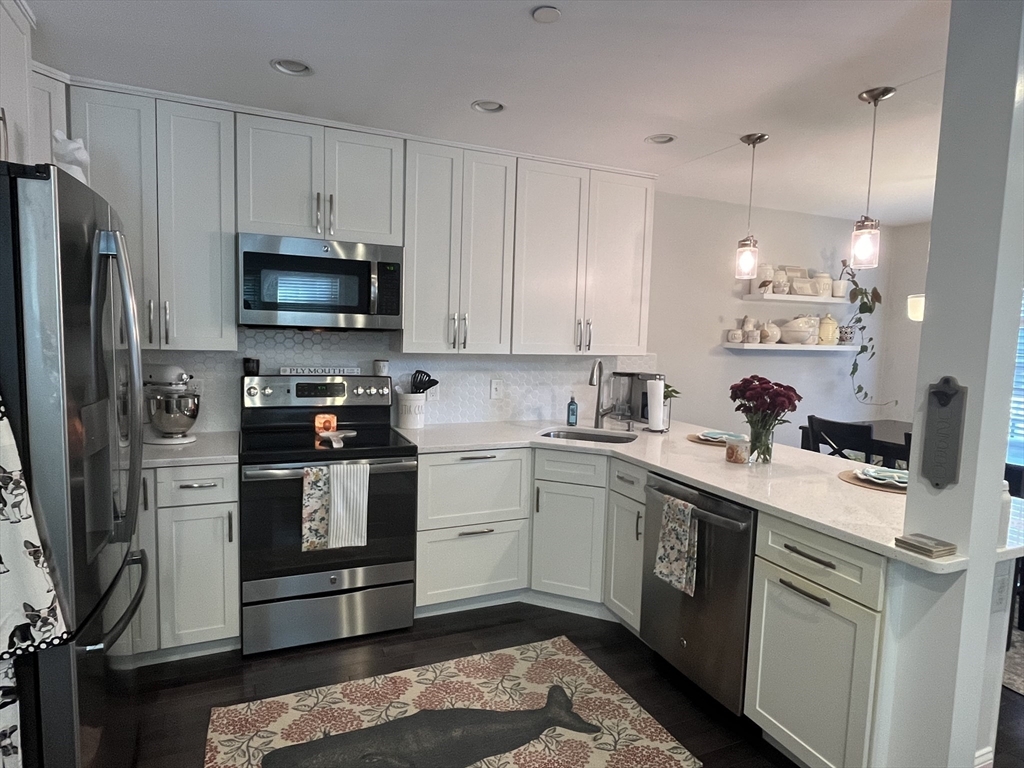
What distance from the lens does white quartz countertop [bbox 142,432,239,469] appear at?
244 centimetres

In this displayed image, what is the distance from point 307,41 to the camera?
2.09 metres

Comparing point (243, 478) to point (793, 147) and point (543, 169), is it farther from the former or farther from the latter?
point (793, 147)

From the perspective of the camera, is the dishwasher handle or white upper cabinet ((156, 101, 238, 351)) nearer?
the dishwasher handle

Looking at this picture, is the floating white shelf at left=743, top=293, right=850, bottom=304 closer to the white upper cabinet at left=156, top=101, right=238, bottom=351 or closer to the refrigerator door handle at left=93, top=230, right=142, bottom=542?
the white upper cabinet at left=156, top=101, right=238, bottom=351

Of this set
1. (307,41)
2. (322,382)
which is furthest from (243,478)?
(307,41)

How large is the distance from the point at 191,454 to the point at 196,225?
3.45 ft

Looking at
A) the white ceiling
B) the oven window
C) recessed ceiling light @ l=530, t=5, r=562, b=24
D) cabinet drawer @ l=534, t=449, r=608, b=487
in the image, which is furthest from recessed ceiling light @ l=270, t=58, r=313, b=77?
cabinet drawer @ l=534, t=449, r=608, b=487

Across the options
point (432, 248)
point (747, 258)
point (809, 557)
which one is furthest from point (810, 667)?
point (432, 248)

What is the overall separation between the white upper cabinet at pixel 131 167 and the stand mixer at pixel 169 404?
6.1 inches

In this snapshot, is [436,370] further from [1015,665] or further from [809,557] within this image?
[1015,665]

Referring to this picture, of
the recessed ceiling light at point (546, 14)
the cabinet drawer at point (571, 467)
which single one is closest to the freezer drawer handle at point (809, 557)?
the cabinet drawer at point (571, 467)

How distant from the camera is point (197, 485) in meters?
Answer: 2.50

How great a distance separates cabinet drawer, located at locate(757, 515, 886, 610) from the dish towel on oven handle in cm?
202

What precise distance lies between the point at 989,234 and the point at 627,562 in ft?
6.41
